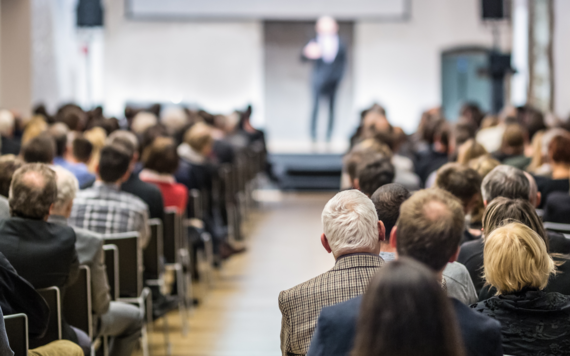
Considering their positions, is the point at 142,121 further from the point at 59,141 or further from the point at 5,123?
the point at 59,141

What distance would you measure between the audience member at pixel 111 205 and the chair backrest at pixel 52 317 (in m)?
1.10

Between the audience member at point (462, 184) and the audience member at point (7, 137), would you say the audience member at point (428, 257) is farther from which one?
the audience member at point (7, 137)

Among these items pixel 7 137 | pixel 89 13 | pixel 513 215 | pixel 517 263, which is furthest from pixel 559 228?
pixel 89 13

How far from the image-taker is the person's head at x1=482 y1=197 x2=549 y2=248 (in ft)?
8.13

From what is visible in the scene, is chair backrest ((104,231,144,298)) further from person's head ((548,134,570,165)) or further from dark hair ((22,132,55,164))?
person's head ((548,134,570,165))

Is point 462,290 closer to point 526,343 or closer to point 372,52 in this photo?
point 526,343

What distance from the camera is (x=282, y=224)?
879 cm

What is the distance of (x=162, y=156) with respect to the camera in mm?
4762

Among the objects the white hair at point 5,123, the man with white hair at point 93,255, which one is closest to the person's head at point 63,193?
the man with white hair at point 93,255

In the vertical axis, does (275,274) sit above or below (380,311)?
below

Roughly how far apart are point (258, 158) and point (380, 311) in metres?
8.80

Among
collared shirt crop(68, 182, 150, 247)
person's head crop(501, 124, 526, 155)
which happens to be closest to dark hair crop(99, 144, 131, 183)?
collared shirt crop(68, 182, 150, 247)

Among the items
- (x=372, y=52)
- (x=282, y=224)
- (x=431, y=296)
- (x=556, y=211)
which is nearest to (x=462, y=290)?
(x=431, y=296)

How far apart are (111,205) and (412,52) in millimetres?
12373
